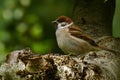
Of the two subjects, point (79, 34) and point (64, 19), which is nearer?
point (79, 34)

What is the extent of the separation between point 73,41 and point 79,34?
0.13 metres

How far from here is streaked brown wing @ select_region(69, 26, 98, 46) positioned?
530 centimetres

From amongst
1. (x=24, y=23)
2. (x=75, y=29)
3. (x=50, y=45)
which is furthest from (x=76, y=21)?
(x=24, y=23)

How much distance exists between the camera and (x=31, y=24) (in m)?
6.96

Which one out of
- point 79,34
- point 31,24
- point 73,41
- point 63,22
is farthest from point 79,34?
point 31,24

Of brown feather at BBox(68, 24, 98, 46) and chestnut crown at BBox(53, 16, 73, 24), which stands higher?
chestnut crown at BBox(53, 16, 73, 24)

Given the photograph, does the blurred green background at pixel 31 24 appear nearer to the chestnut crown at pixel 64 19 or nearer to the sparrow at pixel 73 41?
the chestnut crown at pixel 64 19

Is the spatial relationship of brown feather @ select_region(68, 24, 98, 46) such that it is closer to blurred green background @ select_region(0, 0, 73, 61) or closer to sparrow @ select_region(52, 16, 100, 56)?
sparrow @ select_region(52, 16, 100, 56)

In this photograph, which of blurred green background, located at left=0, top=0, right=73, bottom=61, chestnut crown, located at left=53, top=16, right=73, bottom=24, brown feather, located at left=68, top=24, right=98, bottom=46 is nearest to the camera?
brown feather, located at left=68, top=24, right=98, bottom=46

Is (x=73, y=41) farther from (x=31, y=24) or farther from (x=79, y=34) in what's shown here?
(x=31, y=24)

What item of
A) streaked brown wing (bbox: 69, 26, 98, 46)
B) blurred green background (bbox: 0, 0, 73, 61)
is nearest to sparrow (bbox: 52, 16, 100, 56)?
streaked brown wing (bbox: 69, 26, 98, 46)

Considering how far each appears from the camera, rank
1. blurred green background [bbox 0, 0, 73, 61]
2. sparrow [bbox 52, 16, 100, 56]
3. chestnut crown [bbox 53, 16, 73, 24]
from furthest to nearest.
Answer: blurred green background [bbox 0, 0, 73, 61], chestnut crown [bbox 53, 16, 73, 24], sparrow [bbox 52, 16, 100, 56]

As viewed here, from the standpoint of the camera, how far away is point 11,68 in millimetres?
3525

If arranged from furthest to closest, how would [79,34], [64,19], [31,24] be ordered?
[31,24]
[64,19]
[79,34]
